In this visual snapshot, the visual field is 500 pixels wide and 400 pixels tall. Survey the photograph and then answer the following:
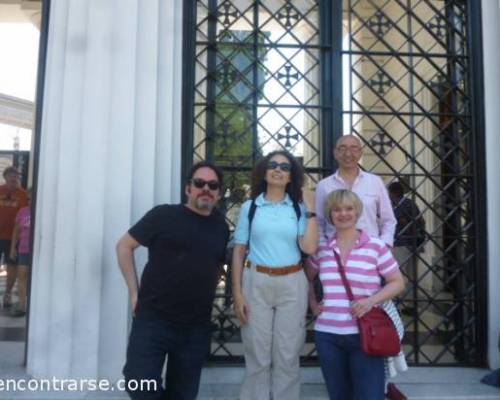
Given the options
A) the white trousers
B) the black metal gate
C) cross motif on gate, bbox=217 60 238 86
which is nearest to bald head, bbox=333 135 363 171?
the black metal gate

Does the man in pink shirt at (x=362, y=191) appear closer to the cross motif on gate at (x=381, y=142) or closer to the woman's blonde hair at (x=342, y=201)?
the woman's blonde hair at (x=342, y=201)

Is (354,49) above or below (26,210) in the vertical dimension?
above

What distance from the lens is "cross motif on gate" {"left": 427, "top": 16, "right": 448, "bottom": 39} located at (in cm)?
514

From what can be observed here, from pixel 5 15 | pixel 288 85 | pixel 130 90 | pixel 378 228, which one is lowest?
pixel 378 228

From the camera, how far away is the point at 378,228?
12.9 ft

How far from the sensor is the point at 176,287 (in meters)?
2.95

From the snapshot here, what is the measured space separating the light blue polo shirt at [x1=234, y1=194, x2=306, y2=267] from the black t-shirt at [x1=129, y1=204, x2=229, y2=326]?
1.03 ft

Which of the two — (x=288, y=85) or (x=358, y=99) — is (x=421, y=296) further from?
(x=288, y=85)

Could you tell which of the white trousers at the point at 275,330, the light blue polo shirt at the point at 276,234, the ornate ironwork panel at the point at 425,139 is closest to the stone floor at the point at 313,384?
the ornate ironwork panel at the point at 425,139

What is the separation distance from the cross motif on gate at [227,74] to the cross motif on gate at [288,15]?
69 centimetres

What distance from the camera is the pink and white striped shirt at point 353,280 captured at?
117 inches

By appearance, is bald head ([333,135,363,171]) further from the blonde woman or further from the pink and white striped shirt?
the pink and white striped shirt

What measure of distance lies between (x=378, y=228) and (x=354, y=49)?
6.62ft

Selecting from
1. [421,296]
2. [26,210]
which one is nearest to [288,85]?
[421,296]
